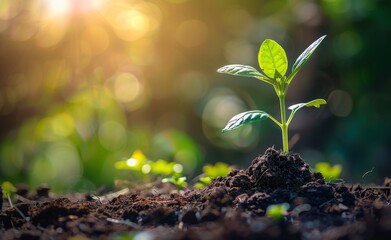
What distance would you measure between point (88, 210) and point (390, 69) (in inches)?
198

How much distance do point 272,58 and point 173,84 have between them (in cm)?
442

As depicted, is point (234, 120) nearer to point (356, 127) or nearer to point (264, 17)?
point (356, 127)

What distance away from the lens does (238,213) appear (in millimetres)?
1701

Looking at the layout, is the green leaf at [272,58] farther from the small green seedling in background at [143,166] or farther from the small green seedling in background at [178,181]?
the small green seedling in background at [143,166]

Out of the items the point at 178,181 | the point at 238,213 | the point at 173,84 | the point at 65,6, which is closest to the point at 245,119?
the point at 238,213

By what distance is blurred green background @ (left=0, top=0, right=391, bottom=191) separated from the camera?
18.5ft

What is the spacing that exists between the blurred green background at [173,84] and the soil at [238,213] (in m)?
3.49

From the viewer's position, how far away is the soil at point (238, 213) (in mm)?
1483

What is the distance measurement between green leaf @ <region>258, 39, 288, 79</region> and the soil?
0.94 ft

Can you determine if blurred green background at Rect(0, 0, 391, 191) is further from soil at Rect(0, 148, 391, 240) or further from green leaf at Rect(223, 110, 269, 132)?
green leaf at Rect(223, 110, 269, 132)

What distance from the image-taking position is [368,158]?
611 centimetres

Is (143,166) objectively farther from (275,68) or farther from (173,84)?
(173,84)

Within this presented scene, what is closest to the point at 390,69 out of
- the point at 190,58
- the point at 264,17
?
the point at 264,17

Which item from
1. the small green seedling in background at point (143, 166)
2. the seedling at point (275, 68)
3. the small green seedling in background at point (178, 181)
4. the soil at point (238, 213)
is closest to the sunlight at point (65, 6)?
the small green seedling in background at point (143, 166)
